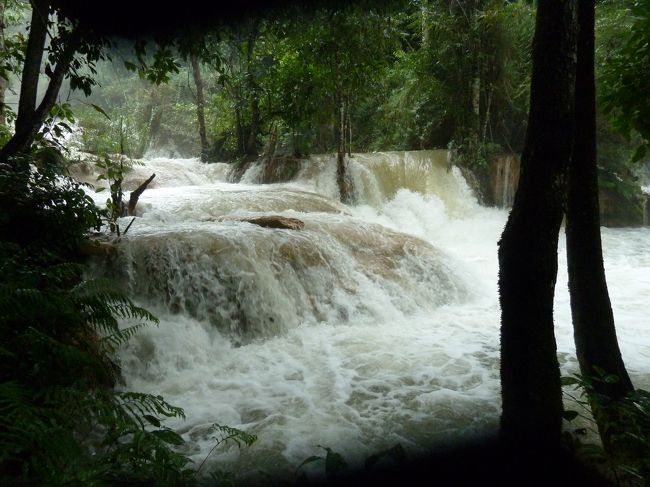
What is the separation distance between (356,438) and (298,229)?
3832 mm

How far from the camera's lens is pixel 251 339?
4777 mm

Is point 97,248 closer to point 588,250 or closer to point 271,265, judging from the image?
point 271,265

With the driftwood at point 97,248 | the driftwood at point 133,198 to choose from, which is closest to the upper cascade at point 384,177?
the driftwood at point 133,198

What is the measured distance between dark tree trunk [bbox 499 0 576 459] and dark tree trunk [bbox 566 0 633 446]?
2.16 ft

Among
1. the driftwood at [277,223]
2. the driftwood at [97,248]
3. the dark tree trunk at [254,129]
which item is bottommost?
the driftwood at [97,248]

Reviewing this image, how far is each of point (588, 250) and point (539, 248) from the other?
2.72 ft

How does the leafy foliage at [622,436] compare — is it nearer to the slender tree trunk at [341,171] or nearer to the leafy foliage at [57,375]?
the leafy foliage at [57,375]

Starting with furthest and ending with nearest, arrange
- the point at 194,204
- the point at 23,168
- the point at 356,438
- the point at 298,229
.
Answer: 1. the point at 194,204
2. the point at 298,229
3. the point at 23,168
4. the point at 356,438

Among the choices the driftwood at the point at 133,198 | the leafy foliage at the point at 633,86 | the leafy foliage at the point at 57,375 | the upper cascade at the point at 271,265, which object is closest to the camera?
the leafy foliage at the point at 57,375

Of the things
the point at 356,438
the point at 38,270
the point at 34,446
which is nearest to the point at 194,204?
the point at 38,270

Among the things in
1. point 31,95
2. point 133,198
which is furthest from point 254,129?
point 31,95

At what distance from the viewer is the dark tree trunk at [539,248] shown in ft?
6.67

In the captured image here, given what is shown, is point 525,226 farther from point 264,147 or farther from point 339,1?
point 264,147

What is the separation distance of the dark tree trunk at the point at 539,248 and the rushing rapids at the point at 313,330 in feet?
2.74
